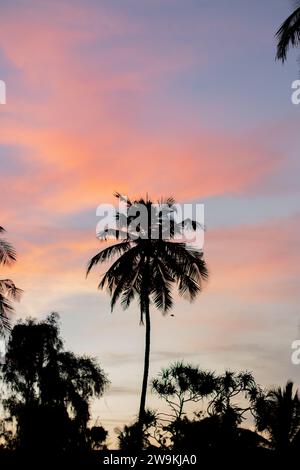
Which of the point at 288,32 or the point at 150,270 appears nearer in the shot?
the point at 288,32

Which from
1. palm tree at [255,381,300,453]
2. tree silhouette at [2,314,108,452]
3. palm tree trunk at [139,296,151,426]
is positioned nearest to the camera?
palm tree at [255,381,300,453]

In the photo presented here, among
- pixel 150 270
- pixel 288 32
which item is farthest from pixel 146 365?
pixel 288 32

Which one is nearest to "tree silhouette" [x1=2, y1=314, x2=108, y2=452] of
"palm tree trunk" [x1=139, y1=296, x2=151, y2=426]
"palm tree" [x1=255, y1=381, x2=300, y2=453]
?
"palm tree trunk" [x1=139, y1=296, x2=151, y2=426]

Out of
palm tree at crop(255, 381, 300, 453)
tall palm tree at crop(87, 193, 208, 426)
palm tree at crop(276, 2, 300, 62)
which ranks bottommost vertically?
palm tree at crop(255, 381, 300, 453)

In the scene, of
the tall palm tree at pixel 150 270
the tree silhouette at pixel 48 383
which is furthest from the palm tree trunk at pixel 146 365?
the tree silhouette at pixel 48 383

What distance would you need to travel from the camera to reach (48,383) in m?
52.0

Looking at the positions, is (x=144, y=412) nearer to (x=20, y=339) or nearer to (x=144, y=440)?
(x=144, y=440)

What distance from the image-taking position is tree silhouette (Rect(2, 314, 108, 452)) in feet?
160

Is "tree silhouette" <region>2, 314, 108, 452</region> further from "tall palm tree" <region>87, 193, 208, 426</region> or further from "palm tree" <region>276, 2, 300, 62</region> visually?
"palm tree" <region>276, 2, 300, 62</region>

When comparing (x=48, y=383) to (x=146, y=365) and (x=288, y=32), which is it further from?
(x=288, y=32)

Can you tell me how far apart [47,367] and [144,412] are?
54.8ft

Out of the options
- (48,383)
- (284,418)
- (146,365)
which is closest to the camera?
(284,418)

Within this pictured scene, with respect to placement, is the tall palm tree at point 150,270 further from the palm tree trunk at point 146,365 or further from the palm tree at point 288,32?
the palm tree at point 288,32

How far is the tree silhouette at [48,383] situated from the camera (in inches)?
1922
